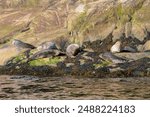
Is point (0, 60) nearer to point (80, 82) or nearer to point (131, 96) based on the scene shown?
point (80, 82)

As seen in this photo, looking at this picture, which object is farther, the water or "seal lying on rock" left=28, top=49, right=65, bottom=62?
"seal lying on rock" left=28, top=49, right=65, bottom=62

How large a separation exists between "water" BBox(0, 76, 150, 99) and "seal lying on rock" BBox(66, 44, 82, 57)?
147cm

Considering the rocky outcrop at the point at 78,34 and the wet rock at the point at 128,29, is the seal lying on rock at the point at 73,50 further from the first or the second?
the wet rock at the point at 128,29

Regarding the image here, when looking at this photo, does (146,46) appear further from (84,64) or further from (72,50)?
(72,50)

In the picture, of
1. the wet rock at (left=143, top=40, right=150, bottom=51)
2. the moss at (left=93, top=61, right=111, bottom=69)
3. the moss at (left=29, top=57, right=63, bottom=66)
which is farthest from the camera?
the wet rock at (left=143, top=40, right=150, bottom=51)

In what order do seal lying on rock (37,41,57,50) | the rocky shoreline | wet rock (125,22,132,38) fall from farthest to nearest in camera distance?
wet rock (125,22,132,38)
seal lying on rock (37,41,57,50)
the rocky shoreline

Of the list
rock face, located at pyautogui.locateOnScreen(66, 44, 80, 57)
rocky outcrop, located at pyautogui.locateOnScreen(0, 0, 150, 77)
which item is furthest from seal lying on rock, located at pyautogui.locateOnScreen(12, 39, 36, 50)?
rock face, located at pyautogui.locateOnScreen(66, 44, 80, 57)

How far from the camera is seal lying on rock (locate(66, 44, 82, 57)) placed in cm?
1906

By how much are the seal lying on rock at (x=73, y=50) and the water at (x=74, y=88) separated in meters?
1.47

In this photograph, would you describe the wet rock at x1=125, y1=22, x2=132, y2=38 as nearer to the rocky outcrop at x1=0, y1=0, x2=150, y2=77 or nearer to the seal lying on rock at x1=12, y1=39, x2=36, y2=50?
Result: the rocky outcrop at x1=0, y1=0, x2=150, y2=77

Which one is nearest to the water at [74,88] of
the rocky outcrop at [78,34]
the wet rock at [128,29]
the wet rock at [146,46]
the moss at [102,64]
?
the rocky outcrop at [78,34]

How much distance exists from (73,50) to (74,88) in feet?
8.92

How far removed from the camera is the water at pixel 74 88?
52.5 ft

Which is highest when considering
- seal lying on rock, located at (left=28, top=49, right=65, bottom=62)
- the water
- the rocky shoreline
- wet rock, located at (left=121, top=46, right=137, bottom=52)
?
wet rock, located at (left=121, top=46, right=137, bottom=52)
